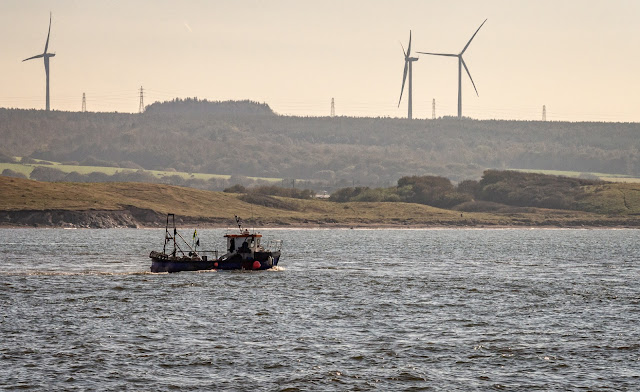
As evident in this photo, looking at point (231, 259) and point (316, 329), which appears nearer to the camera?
point (316, 329)

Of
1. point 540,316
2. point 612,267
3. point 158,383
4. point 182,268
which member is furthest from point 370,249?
point 158,383

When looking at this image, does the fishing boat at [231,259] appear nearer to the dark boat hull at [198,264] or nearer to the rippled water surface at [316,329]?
the dark boat hull at [198,264]

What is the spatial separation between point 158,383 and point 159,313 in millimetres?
22691

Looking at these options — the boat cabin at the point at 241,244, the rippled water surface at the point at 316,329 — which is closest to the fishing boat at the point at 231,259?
the boat cabin at the point at 241,244

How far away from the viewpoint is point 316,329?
60125 mm

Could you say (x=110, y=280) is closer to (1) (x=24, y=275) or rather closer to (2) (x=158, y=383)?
(1) (x=24, y=275)

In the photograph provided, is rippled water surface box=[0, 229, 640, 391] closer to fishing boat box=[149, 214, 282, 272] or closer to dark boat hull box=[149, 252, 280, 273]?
dark boat hull box=[149, 252, 280, 273]

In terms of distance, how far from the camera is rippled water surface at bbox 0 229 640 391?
45844 millimetres

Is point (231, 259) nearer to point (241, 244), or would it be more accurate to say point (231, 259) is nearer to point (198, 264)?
point (241, 244)

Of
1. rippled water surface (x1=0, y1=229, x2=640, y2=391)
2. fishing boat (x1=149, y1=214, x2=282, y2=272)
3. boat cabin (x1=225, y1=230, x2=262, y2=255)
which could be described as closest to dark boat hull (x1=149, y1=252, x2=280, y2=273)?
fishing boat (x1=149, y1=214, x2=282, y2=272)

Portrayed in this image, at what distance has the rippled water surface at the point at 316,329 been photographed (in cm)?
4584

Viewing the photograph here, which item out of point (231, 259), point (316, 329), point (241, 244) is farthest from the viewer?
point (241, 244)

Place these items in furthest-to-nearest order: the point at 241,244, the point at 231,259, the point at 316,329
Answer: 1. the point at 241,244
2. the point at 231,259
3. the point at 316,329

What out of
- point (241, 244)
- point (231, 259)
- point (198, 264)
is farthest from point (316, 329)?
point (241, 244)
